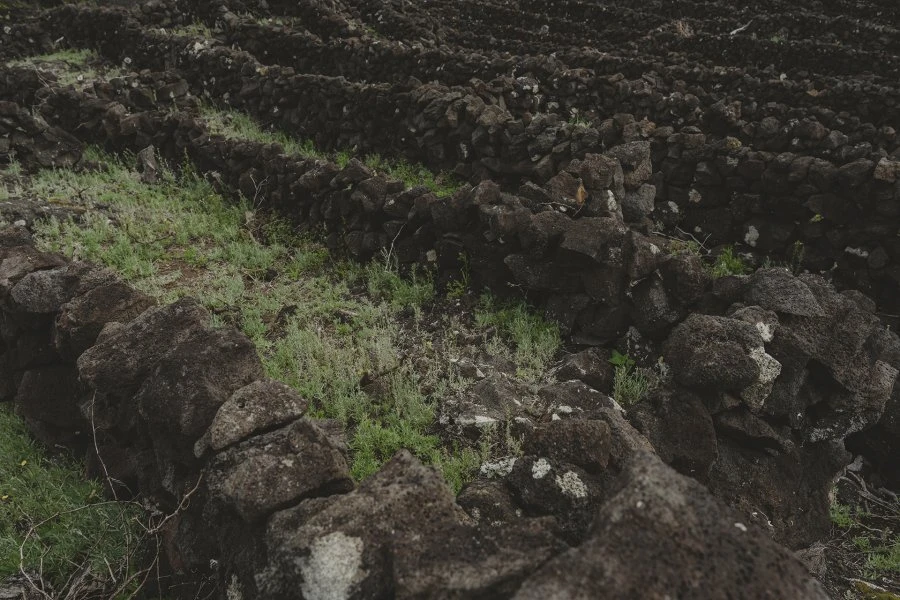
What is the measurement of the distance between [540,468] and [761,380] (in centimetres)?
201

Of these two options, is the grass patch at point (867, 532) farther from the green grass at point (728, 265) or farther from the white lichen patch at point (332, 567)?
the white lichen patch at point (332, 567)

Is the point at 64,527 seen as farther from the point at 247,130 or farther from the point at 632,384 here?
the point at 247,130

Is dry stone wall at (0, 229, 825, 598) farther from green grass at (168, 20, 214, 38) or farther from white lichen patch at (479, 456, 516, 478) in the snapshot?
green grass at (168, 20, 214, 38)

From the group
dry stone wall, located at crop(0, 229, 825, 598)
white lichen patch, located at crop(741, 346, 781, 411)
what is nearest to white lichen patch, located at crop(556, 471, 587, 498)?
dry stone wall, located at crop(0, 229, 825, 598)

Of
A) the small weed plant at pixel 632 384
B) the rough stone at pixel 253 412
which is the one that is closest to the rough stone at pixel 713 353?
the small weed plant at pixel 632 384

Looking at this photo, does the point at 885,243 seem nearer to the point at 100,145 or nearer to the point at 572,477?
the point at 572,477

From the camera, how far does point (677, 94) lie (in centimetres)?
1155

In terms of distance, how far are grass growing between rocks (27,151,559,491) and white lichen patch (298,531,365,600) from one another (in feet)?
5.52

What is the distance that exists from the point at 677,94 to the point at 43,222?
10651mm

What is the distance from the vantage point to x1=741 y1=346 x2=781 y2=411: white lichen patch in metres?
4.28

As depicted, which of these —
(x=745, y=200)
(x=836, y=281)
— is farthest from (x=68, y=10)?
(x=836, y=281)

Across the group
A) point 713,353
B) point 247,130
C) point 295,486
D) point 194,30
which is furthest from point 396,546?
point 194,30

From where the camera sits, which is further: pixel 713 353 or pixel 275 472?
pixel 713 353

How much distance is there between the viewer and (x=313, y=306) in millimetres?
6629
